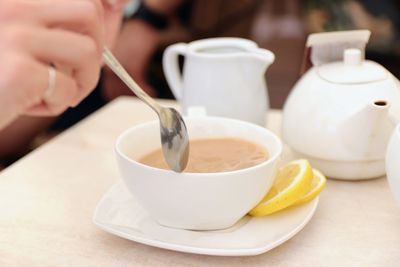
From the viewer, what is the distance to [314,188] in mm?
712

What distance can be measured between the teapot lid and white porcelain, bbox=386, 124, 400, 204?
0.53 ft

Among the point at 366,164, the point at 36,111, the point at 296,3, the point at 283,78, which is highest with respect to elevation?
→ the point at 36,111

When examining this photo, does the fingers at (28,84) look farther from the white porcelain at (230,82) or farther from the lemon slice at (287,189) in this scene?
the white porcelain at (230,82)

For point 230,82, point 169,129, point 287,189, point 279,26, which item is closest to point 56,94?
point 169,129

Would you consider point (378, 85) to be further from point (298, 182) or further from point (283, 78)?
point (283, 78)

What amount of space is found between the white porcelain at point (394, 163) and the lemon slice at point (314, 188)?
9 centimetres

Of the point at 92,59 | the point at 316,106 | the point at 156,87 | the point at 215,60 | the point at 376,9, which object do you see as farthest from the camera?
the point at 376,9

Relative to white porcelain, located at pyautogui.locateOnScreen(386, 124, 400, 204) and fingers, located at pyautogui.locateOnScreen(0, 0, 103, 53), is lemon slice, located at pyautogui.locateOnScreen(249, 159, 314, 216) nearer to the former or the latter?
white porcelain, located at pyautogui.locateOnScreen(386, 124, 400, 204)

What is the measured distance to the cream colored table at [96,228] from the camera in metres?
0.61

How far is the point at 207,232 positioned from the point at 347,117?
0.25m

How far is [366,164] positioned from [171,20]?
1.20 meters

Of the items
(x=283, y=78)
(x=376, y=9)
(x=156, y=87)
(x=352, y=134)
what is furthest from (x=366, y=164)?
(x=283, y=78)

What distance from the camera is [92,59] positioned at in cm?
58

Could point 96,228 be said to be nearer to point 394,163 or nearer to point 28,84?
point 28,84
